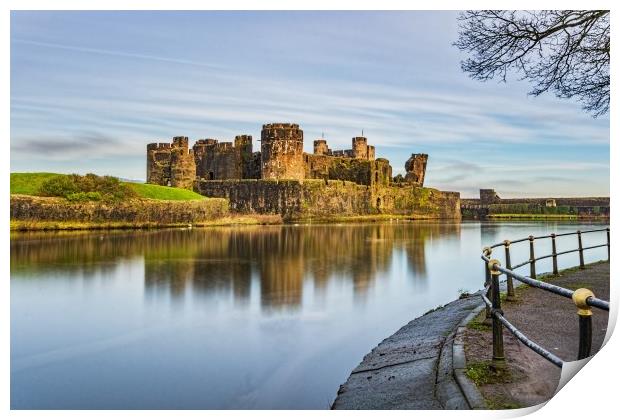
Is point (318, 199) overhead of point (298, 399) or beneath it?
overhead

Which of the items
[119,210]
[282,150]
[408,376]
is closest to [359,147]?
[282,150]

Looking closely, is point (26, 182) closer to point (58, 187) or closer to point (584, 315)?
point (58, 187)

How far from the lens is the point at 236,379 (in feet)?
15.3

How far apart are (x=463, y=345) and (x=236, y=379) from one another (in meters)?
1.71

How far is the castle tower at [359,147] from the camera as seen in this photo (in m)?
43.0

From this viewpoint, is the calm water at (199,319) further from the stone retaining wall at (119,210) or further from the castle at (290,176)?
the castle at (290,176)

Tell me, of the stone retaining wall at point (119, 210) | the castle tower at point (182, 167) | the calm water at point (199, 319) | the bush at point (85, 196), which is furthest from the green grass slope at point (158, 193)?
the calm water at point (199, 319)

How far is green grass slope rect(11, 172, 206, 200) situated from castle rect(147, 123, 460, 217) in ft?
16.6
